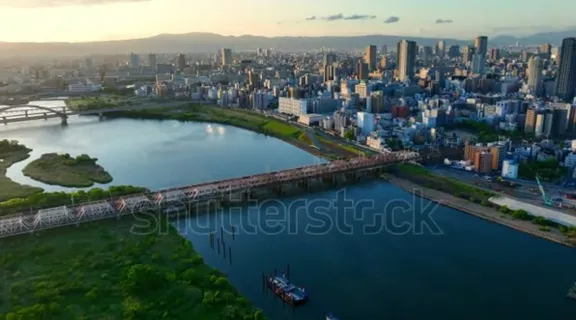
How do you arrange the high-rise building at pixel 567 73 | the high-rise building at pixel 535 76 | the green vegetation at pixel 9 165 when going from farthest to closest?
the high-rise building at pixel 535 76 → the high-rise building at pixel 567 73 → the green vegetation at pixel 9 165

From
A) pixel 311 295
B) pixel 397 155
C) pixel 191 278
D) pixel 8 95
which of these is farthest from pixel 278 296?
pixel 8 95

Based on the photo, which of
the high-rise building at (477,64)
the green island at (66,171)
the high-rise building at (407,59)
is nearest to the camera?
the green island at (66,171)

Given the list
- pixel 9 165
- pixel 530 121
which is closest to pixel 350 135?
pixel 530 121

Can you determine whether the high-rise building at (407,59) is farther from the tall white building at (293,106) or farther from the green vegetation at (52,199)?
the green vegetation at (52,199)

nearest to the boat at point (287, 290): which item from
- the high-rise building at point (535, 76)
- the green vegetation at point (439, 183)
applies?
the green vegetation at point (439, 183)

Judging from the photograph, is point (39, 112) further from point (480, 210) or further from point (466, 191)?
point (480, 210)

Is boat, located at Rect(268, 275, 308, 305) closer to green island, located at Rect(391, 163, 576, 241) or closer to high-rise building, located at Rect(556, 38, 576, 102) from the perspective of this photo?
green island, located at Rect(391, 163, 576, 241)

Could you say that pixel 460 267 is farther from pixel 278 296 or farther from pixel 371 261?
pixel 278 296
